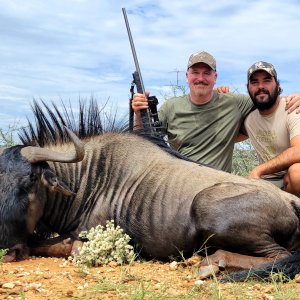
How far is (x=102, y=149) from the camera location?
5129mm

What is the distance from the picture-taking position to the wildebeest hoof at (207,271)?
3842mm

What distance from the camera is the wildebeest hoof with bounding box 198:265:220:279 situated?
3842mm

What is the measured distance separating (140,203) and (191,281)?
1111 mm

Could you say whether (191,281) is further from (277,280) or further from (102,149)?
(102,149)

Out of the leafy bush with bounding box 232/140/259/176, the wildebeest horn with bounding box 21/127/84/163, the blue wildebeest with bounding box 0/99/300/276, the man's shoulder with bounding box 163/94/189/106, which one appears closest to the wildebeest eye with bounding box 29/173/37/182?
the blue wildebeest with bounding box 0/99/300/276

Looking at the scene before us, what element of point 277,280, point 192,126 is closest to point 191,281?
point 277,280

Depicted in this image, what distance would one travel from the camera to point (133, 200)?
4.79 metres

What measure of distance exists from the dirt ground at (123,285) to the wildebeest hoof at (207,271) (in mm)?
51

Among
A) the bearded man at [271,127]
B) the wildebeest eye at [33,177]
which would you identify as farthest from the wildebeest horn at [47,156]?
the bearded man at [271,127]

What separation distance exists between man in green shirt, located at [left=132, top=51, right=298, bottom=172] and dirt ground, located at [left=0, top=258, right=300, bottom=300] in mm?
2505

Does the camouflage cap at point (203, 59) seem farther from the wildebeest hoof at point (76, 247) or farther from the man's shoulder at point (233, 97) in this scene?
the wildebeest hoof at point (76, 247)

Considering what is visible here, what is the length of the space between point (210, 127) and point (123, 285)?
356cm

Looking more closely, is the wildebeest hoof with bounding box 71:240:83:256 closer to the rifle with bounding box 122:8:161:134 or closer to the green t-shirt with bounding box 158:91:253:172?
the rifle with bounding box 122:8:161:134

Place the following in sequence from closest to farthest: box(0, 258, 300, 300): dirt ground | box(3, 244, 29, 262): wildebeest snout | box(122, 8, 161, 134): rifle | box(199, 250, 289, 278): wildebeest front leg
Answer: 1. box(0, 258, 300, 300): dirt ground
2. box(199, 250, 289, 278): wildebeest front leg
3. box(3, 244, 29, 262): wildebeest snout
4. box(122, 8, 161, 134): rifle
